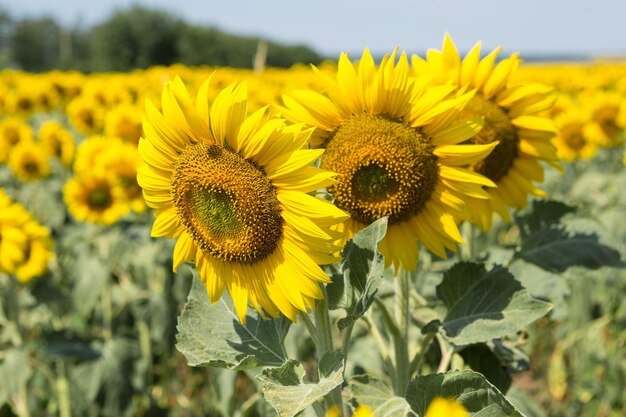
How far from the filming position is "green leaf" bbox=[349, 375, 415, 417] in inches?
47.9

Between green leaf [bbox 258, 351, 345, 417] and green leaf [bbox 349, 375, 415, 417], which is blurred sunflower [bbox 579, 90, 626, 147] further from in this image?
green leaf [bbox 258, 351, 345, 417]

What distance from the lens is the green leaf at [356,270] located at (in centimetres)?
112

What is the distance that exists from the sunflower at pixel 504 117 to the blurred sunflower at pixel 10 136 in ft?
14.1

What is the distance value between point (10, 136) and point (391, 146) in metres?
4.64

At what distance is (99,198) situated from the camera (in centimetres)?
394

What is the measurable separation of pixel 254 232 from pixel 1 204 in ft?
6.92

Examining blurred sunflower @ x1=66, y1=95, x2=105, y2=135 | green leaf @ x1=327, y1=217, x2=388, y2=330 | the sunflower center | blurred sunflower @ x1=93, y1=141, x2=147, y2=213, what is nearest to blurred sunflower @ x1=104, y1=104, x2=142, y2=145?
blurred sunflower @ x1=93, y1=141, x2=147, y2=213

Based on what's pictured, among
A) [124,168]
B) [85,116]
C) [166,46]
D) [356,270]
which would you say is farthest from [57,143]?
[166,46]

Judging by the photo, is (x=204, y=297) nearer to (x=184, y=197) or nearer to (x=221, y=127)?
(x=184, y=197)

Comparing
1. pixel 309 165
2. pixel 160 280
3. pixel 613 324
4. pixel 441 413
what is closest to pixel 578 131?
pixel 613 324

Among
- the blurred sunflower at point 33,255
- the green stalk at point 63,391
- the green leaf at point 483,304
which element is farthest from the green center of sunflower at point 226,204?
the green stalk at point 63,391

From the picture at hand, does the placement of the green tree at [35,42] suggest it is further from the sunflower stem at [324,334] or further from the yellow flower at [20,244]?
the sunflower stem at [324,334]

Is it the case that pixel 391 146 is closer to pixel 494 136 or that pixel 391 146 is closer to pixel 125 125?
pixel 494 136

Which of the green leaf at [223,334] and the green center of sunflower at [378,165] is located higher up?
the green center of sunflower at [378,165]
